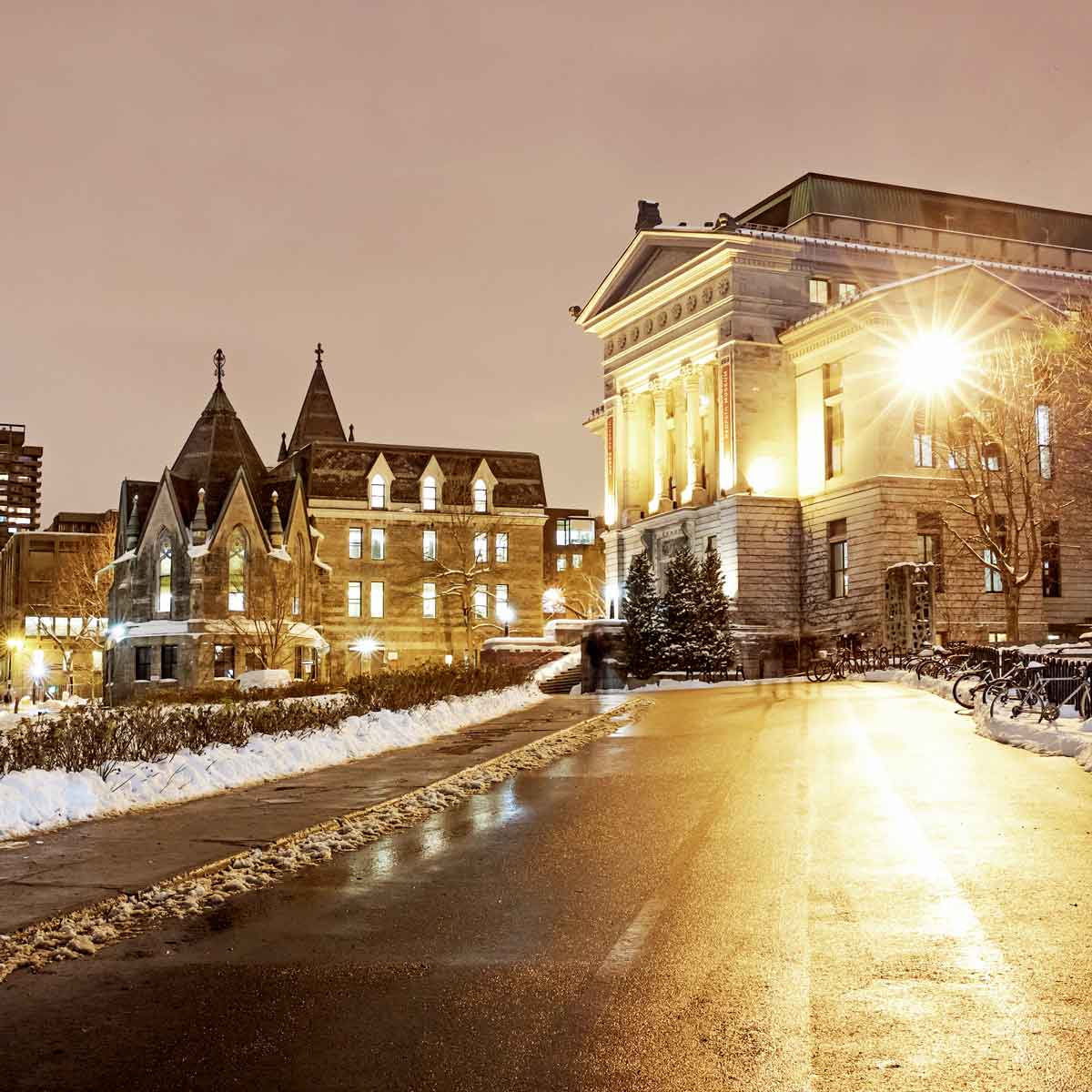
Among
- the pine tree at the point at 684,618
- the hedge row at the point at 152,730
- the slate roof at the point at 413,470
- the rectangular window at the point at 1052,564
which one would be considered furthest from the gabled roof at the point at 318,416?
the hedge row at the point at 152,730

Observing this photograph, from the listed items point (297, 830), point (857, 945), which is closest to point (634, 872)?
point (857, 945)

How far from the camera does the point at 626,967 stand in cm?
705

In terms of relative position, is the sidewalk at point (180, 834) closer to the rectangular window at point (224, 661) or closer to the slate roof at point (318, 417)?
the rectangular window at point (224, 661)

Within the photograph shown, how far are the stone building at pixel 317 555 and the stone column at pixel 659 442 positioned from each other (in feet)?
24.7

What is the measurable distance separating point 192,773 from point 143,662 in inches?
1628

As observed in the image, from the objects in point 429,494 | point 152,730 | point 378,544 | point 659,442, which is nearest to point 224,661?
point 378,544

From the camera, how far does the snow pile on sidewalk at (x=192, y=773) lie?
1351cm

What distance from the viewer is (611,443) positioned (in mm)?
75312

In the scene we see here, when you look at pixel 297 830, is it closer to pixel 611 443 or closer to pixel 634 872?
pixel 634 872

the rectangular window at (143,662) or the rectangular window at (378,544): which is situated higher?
the rectangular window at (378,544)

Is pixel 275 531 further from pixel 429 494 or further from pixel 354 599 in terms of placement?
pixel 429 494

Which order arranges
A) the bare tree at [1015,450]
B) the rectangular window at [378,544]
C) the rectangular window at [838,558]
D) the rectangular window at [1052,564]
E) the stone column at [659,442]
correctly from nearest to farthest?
the bare tree at [1015,450] → the rectangular window at [1052,564] → the rectangular window at [838,558] → the stone column at [659,442] → the rectangular window at [378,544]

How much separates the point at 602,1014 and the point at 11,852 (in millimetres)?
7158

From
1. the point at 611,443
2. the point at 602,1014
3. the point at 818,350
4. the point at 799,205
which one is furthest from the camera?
the point at 611,443
